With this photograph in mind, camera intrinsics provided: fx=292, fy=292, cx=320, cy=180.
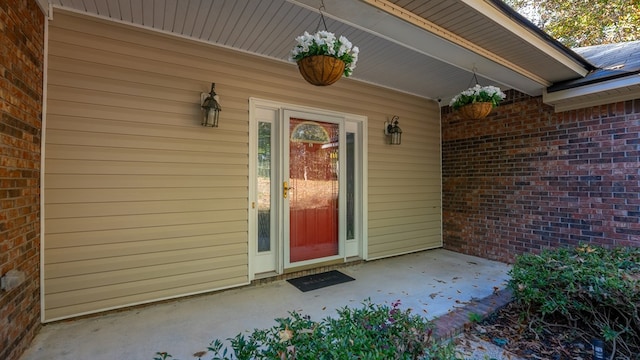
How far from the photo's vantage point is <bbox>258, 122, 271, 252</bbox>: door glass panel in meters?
3.57

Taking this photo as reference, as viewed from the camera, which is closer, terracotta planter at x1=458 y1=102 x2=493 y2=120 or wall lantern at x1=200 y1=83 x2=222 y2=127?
wall lantern at x1=200 y1=83 x2=222 y2=127

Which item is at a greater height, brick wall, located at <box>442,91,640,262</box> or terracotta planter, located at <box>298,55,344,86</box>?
terracotta planter, located at <box>298,55,344,86</box>

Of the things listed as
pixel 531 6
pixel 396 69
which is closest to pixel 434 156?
pixel 396 69

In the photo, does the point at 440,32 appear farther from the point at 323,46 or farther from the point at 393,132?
the point at 393,132

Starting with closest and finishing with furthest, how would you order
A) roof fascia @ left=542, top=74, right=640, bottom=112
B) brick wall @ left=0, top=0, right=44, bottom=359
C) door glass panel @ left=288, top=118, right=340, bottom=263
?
brick wall @ left=0, top=0, right=44, bottom=359
roof fascia @ left=542, top=74, right=640, bottom=112
door glass panel @ left=288, top=118, right=340, bottom=263

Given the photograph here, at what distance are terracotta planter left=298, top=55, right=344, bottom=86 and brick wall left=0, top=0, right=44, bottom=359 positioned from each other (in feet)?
6.36

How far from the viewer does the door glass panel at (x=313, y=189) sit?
3.80m

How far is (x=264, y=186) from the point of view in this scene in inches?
142

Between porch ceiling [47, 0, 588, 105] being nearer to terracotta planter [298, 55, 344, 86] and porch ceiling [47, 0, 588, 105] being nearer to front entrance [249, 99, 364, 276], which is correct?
terracotta planter [298, 55, 344, 86]

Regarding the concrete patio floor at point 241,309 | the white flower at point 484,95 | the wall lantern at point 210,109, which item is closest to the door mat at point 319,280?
the concrete patio floor at point 241,309

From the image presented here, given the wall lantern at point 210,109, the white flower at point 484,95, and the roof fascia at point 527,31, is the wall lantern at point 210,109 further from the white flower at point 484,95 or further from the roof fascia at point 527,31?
the white flower at point 484,95

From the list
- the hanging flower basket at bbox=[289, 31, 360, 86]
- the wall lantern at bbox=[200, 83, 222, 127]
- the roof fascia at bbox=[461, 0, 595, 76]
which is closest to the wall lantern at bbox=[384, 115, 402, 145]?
the roof fascia at bbox=[461, 0, 595, 76]

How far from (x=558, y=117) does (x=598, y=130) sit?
46 centimetres

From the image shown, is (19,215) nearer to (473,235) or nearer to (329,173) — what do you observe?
(329,173)
